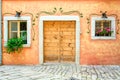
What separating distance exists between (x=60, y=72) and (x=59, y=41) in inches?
95.0

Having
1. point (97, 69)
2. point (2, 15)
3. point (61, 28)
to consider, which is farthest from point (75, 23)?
point (2, 15)

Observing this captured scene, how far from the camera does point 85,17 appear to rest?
1209 centimetres

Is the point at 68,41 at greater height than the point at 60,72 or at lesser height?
greater

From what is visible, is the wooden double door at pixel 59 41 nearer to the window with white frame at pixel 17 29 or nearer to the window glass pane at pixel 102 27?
the window with white frame at pixel 17 29

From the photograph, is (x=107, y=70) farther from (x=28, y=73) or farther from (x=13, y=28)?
(x=13, y=28)

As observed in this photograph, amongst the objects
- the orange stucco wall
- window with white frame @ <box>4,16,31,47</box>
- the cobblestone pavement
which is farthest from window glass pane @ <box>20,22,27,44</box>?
the cobblestone pavement

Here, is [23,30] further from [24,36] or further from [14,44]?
[14,44]

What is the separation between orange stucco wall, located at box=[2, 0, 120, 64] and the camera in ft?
39.6

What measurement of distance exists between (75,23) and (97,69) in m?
2.54

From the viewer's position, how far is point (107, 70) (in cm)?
1086

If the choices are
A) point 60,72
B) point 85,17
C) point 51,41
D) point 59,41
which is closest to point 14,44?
point 51,41

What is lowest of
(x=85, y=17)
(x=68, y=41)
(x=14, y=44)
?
(x=14, y=44)

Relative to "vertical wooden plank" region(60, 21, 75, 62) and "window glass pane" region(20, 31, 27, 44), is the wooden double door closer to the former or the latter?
"vertical wooden plank" region(60, 21, 75, 62)

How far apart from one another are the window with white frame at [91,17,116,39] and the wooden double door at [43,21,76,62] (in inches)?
38.3
